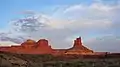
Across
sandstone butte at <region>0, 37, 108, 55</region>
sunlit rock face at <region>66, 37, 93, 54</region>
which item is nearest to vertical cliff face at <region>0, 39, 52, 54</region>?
sandstone butte at <region>0, 37, 108, 55</region>

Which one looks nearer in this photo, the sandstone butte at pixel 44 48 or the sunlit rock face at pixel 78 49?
the sandstone butte at pixel 44 48

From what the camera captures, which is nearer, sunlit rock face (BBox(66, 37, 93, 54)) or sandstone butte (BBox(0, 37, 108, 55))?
sandstone butte (BBox(0, 37, 108, 55))

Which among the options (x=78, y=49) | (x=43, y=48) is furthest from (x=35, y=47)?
(x=78, y=49)

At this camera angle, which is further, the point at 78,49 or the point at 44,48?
the point at 78,49

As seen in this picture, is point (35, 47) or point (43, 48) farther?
point (35, 47)

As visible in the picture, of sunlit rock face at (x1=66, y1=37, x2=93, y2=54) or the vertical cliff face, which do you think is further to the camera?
sunlit rock face at (x1=66, y1=37, x2=93, y2=54)

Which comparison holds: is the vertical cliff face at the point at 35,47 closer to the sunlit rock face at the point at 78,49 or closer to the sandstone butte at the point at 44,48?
the sandstone butte at the point at 44,48

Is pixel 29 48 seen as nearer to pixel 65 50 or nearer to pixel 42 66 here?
pixel 65 50

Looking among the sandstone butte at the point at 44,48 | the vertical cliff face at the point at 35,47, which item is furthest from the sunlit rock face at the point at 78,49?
the vertical cliff face at the point at 35,47

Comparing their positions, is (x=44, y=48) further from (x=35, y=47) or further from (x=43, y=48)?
(x=35, y=47)

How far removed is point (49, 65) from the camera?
49.5 meters

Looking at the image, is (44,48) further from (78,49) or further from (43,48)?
(78,49)

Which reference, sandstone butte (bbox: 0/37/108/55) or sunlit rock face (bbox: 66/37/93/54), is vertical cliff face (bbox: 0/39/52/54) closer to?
sandstone butte (bbox: 0/37/108/55)

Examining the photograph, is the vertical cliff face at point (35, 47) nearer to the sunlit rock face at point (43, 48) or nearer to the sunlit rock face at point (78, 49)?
the sunlit rock face at point (43, 48)
